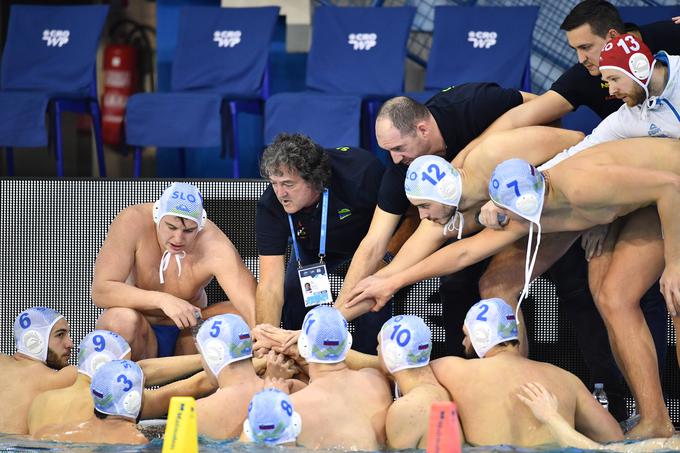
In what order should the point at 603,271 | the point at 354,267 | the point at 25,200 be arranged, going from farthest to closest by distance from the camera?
the point at 25,200, the point at 354,267, the point at 603,271

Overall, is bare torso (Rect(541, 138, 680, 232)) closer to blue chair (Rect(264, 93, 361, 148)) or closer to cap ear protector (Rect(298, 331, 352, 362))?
cap ear protector (Rect(298, 331, 352, 362))

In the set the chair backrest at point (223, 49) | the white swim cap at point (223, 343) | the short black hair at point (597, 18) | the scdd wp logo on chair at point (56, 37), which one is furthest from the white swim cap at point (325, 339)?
Result: the scdd wp logo on chair at point (56, 37)

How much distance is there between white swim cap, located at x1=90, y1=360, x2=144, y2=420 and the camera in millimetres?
4227

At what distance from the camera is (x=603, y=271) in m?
4.48

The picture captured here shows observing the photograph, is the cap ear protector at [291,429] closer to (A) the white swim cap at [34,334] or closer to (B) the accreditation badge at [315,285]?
(B) the accreditation badge at [315,285]

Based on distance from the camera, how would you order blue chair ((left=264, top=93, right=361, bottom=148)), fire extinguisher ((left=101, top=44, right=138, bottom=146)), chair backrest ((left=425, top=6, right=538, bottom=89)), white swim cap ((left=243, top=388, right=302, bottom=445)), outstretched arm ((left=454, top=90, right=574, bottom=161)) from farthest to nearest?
1. fire extinguisher ((left=101, top=44, right=138, bottom=146))
2. chair backrest ((left=425, top=6, right=538, bottom=89))
3. blue chair ((left=264, top=93, right=361, bottom=148))
4. outstretched arm ((left=454, top=90, right=574, bottom=161))
5. white swim cap ((left=243, top=388, right=302, bottom=445))

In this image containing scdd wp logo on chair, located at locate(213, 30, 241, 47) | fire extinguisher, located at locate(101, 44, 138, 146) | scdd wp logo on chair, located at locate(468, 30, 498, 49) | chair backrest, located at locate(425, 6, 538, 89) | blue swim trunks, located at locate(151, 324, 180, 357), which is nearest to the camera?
blue swim trunks, located at locate(151, 324, 180, 357)

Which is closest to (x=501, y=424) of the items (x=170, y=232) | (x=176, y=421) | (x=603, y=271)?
(x=603, y=271)

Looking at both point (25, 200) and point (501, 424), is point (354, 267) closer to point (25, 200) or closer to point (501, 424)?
point (501, 424)

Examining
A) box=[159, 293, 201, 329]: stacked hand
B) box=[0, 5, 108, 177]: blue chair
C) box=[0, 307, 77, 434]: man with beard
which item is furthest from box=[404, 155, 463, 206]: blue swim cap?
box=[0, 5, 108, 177]: blue chair

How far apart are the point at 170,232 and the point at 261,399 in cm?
164

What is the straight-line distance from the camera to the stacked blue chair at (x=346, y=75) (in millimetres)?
7312

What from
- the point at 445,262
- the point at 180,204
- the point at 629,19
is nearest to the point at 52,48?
the point at 180,204

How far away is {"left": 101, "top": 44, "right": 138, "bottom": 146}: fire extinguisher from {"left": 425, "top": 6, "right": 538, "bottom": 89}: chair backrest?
3.84m
